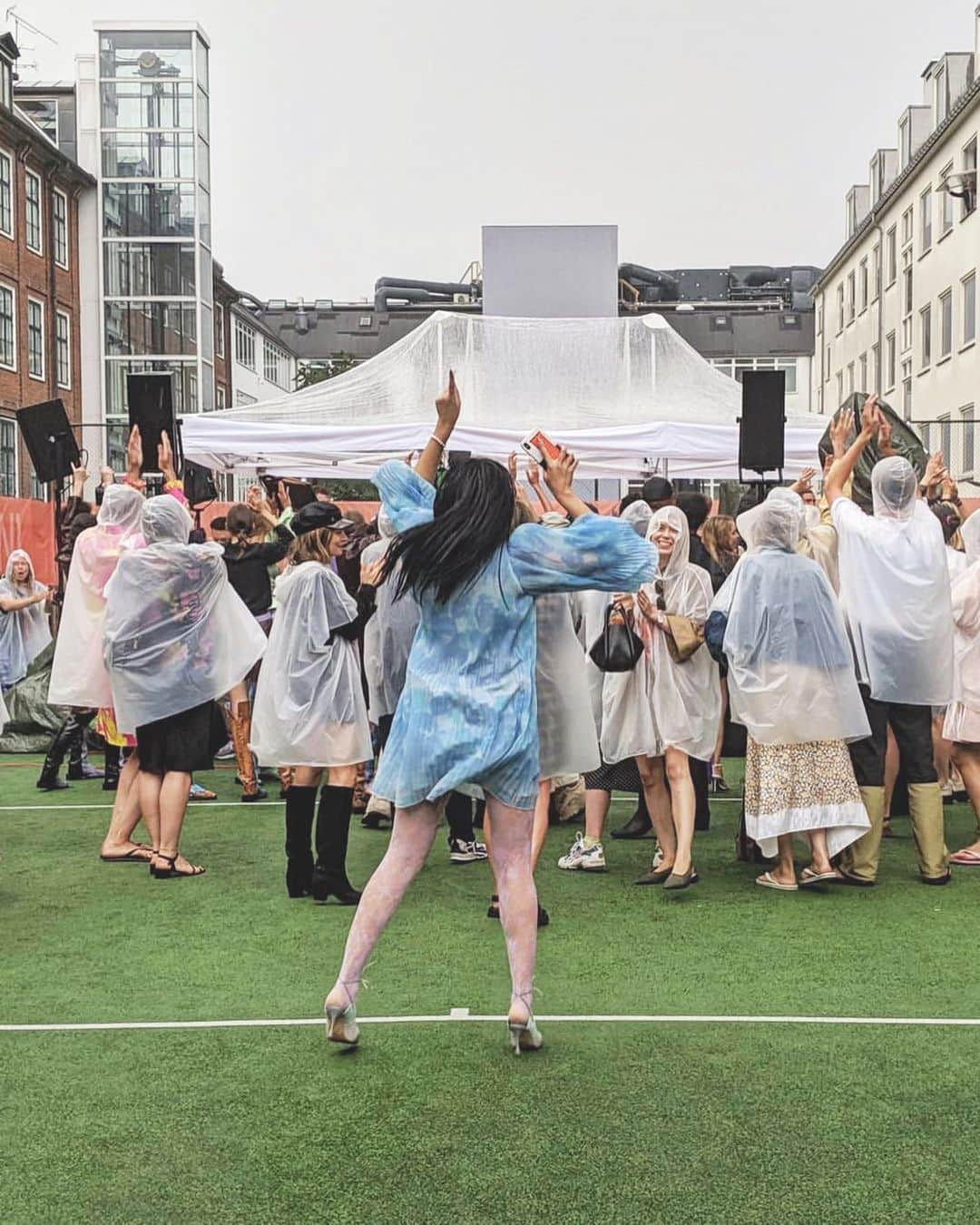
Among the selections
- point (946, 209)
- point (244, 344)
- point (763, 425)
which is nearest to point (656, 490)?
point (763, 425)

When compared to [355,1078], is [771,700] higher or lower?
higher

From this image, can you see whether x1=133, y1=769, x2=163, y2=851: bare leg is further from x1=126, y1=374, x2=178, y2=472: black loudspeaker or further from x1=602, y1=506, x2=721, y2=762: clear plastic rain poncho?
x1=126, y1=374, x2=178, y2=472: black loudspeaker

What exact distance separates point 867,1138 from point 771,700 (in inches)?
121

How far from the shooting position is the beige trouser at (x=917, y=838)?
6746 millimetres

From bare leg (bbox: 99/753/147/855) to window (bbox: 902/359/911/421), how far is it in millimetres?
35063

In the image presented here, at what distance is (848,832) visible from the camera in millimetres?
6562

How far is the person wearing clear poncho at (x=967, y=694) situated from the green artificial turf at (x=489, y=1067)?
74 cm

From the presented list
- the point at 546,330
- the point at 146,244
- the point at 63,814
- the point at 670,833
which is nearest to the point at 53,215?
the point at 146,244

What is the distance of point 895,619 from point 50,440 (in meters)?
7.60

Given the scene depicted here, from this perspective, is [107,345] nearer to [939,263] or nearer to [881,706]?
[939,263]

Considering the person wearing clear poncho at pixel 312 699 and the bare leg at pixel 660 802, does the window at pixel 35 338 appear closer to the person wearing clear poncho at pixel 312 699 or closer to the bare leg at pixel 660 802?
the person wearing clear poncho at pixel 312 699

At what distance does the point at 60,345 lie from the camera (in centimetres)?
3688

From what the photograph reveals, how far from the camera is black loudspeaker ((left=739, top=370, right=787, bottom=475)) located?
10844 millimetres

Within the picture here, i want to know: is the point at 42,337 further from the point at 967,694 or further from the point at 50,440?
the point at 967,694
